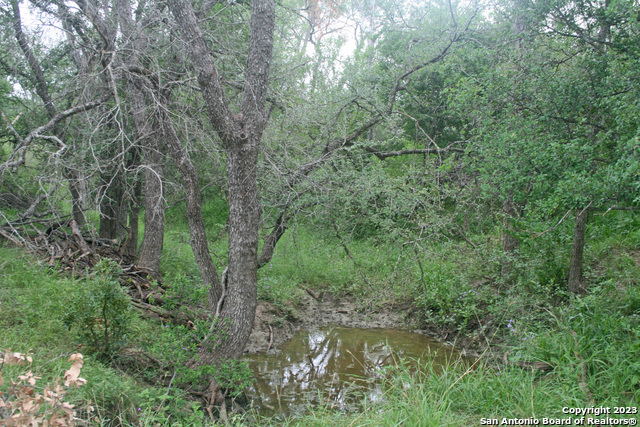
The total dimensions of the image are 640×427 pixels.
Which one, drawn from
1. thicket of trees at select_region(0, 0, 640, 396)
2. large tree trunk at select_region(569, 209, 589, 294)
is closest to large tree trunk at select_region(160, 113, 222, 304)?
thicket of trees at select_region(0, 0, 640, 396)

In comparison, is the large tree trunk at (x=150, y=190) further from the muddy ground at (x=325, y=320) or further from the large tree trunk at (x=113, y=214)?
the muddy ground at (x=325, y=320)

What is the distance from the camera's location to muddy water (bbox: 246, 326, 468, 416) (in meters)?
4.83

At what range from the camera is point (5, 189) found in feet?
25.0

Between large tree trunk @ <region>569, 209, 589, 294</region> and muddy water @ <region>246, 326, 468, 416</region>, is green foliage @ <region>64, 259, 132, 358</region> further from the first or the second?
large tree trunk @ <region>569, 209, 589, 294</region>

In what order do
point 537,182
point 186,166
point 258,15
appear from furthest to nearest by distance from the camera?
point 186,166 < point 258,15 < point 537,182

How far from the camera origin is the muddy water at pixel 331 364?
483 cm

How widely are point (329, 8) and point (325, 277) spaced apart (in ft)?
26.8

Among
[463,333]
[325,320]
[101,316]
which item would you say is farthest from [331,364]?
[101,316]

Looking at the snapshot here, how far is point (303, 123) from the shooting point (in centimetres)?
611

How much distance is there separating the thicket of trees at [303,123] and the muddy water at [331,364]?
3.09 ft

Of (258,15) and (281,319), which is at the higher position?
(258,15)

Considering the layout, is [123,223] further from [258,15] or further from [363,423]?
[363,423]

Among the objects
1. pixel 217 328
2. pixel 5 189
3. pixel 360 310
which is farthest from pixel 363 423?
pixel 5 189

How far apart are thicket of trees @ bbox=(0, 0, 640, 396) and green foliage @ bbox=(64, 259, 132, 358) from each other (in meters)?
0.91
